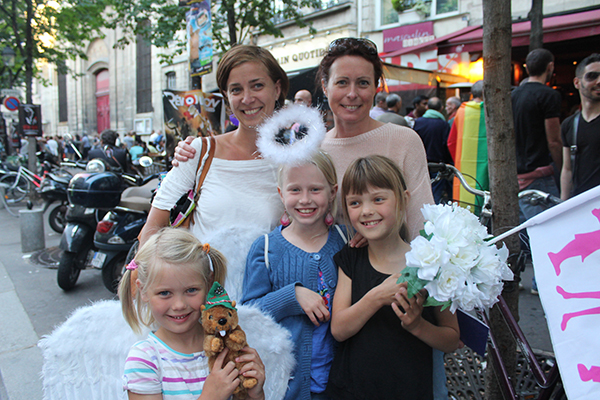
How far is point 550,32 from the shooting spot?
7047mm

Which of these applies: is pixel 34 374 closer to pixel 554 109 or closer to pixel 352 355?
pixel 352 355

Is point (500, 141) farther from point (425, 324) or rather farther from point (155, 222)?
point (155, 222)

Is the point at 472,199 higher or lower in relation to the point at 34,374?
higher

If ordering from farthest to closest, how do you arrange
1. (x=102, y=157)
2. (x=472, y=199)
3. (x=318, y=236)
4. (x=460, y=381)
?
(x=102, y=157), (x=472, y=199), (x=460, y=381), (x=318, y=236)

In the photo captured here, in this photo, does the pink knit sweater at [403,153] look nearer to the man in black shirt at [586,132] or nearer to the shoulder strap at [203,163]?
the shoulder strap at [203,163]

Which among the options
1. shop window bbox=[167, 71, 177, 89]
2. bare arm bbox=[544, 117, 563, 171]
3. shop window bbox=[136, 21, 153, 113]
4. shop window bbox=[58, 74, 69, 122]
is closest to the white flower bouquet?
bare arm bbox=[544, 117, 563, 171]

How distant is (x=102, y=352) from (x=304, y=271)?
836mm

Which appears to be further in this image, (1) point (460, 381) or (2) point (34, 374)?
(2) point (34, 374)

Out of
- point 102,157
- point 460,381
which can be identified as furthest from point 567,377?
point 102,157

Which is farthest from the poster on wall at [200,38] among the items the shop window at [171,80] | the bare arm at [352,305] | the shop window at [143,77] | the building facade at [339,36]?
the shop window at [143,77]

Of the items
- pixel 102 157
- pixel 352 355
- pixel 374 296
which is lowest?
pixel 352 355

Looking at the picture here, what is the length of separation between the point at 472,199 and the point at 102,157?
662 cm

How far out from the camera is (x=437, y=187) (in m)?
5.45

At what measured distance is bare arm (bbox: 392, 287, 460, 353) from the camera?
1346mm
